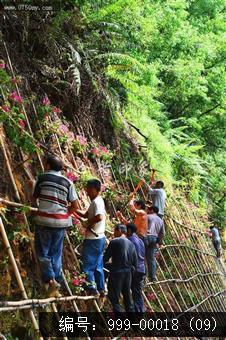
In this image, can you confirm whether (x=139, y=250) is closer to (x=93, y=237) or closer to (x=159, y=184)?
(x=93, y=237)

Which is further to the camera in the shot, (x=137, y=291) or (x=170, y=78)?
(x=170, y=78)

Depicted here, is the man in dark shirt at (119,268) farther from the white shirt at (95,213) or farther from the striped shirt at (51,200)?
the striped shirt at (51,200)

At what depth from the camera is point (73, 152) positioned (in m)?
6.12

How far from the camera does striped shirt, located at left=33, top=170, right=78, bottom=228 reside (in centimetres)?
405

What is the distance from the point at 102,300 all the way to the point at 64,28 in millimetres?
3699

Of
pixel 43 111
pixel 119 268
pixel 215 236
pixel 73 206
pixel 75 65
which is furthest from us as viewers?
pixel 215 236

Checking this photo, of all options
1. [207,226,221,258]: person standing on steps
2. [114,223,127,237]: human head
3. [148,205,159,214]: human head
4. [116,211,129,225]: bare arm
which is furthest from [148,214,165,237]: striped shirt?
[207,226,221,258]: person standing on steps

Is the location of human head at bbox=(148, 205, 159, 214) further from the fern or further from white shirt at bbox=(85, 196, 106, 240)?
white shirt at bbox=(85, 196, 106, 240)

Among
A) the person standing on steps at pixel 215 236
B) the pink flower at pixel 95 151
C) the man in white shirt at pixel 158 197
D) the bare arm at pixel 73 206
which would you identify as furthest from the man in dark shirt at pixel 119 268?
the person standing on steps at pixel 215 236

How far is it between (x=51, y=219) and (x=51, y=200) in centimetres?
16

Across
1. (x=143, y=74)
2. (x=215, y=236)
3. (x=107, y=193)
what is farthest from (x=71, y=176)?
(x=215, y=236)

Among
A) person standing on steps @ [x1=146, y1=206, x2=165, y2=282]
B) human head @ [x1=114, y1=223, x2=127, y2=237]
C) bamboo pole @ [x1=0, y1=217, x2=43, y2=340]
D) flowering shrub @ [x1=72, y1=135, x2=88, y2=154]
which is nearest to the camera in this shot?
bamboo pole @ [x1=0, y1=217, x2=43, y2=340]

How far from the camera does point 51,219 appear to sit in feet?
13.3

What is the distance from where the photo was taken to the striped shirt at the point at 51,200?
13.3 feet
